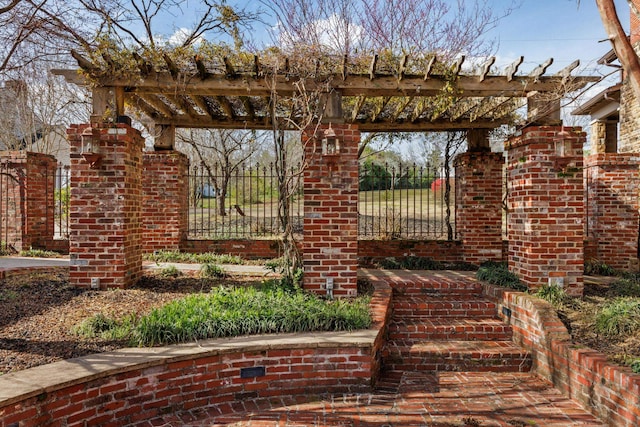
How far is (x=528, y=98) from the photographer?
5.69 metres

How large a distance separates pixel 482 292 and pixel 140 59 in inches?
201

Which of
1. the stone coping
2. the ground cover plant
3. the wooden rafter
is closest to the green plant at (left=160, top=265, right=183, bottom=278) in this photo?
→ the ground cover plant

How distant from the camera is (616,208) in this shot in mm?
7844

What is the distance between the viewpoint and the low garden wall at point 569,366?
3.16m

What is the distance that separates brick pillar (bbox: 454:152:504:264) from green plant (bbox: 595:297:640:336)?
133 inches

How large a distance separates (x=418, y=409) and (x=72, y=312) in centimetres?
348

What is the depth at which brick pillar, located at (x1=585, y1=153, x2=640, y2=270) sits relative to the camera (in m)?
7.79

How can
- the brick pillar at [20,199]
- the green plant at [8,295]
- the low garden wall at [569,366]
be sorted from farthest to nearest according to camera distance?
the brick pillar at [20,199] < the green plant at [8,295] < the low garden wall at [569,366]

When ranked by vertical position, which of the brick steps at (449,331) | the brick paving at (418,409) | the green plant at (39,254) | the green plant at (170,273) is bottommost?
the brick paving at (418,409)

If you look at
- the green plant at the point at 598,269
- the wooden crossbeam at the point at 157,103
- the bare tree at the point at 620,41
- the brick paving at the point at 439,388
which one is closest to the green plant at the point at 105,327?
the brick paving at the point at 439,388

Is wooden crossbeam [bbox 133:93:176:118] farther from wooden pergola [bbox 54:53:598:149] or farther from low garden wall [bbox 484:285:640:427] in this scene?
low garden wall [bbox 484:285:640:427]

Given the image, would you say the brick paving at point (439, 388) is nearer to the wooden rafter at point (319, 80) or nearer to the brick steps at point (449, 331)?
the brick steps at point (449, 331)

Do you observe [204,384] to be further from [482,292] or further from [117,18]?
[117,18]

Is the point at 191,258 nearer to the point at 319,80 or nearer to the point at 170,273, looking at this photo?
the point at 170,273
